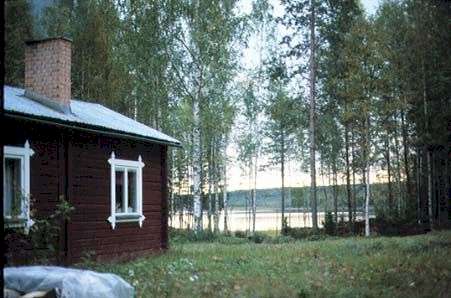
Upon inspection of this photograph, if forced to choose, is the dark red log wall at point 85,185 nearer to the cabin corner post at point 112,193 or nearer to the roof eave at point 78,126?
the cabin corner post at point 112,193

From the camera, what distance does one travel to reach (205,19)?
25734 millimetres

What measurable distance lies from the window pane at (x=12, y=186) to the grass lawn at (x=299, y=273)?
236 centimetres

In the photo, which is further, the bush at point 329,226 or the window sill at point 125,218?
the bush at point 329,226

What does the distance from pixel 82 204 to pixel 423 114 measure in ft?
58.2

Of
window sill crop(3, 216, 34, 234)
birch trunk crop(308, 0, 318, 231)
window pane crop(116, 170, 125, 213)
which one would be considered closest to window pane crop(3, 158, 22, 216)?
window sill crop(3, 216, 34, 234)

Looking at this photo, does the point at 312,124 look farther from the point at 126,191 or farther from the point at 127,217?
the point at 127,217

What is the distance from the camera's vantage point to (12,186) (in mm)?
11383

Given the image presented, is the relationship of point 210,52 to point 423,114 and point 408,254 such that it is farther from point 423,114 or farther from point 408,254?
point 408,254

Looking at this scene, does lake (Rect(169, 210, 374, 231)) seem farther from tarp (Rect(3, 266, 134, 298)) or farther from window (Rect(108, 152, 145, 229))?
tarp (Rect(3, 266, 134, 298))

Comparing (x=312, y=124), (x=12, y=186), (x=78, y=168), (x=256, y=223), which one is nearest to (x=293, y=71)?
(x=312, y=124)

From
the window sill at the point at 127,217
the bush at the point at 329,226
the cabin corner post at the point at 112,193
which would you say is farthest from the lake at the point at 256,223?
the cabin corner post at the point at 112,193

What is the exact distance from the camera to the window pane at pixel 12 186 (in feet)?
35.0

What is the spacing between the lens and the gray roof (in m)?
11.3

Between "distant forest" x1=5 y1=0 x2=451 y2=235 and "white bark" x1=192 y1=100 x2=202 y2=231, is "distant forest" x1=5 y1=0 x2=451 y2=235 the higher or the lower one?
the higher one
